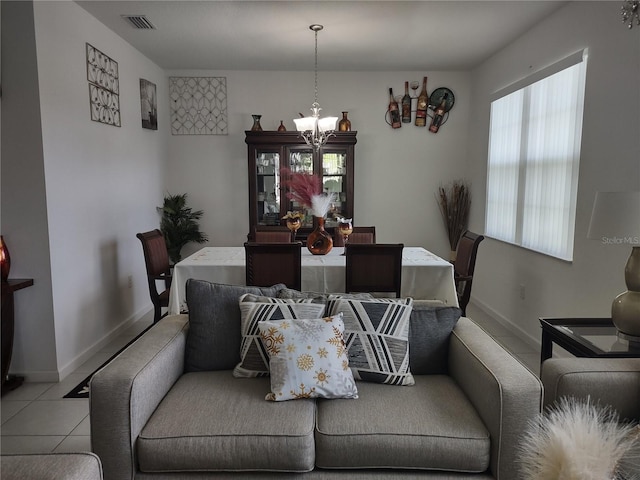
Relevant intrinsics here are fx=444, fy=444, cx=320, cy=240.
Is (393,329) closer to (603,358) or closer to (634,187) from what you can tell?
(603,358)

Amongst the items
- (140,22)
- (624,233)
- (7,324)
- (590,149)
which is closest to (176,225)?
(140,22)

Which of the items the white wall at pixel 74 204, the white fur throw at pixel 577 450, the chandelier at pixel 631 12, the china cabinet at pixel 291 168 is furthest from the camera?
the china cabinet at pixel 291 168

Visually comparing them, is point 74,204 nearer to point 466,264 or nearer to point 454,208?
point 466,264

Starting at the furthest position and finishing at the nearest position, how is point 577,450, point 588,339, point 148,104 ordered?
point 148,104 → point 588,339 → point 577,450

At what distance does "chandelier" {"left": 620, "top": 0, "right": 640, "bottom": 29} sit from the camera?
2.42 meters

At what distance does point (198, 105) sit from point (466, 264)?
3553 millimetres

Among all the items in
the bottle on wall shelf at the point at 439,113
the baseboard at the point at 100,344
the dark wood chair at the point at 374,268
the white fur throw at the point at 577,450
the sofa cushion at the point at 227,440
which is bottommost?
the baseboard at the point at 100,344

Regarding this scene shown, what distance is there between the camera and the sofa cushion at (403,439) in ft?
4.84

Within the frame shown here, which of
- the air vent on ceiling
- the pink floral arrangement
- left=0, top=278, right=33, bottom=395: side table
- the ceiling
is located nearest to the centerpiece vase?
the pink floral arrangement

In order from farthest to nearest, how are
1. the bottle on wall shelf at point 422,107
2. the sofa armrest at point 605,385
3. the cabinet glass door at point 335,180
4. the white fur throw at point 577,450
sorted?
the bottle on wall shelf at point 422,107 → the cabinet glass door at point 335,180 → the sofa armrest at point 605,385 → the white fur throw at point 577,450

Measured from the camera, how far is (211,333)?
77.8 inches

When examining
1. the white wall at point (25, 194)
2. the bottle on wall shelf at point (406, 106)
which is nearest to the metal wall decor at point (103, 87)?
the white wall at point (25, 194)

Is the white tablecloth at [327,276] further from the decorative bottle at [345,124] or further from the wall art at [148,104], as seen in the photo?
the decorative bottle at [345,124]

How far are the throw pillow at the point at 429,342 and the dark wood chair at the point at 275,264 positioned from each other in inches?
42.0
